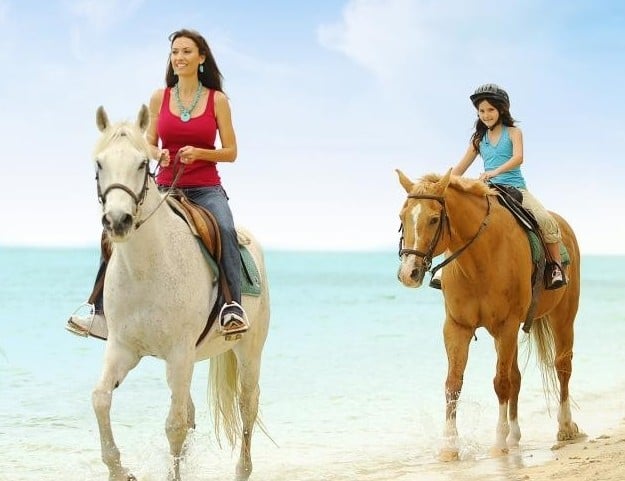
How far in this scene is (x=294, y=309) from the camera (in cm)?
2878

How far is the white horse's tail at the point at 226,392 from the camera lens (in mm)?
6441

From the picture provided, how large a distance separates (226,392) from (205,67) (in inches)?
86.7

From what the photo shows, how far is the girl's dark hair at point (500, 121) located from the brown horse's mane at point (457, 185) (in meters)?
0.83

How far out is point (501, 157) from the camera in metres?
7.44

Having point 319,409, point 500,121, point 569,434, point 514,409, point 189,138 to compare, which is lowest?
point 319,409

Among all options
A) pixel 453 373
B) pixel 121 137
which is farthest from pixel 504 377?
pixel 121 137

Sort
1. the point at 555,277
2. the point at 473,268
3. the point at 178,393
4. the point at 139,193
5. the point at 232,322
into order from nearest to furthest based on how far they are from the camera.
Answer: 1. the point at 139,193
2. the point at 178,393
3. the point at 232,322
4. the point at 473,268
5. the point at 555,277

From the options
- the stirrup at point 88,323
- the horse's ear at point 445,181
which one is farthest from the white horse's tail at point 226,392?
the horse's ear at point 445,181

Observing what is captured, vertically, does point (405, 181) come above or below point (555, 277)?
above

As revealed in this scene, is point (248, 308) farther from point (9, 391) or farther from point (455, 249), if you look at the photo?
point (9, 391)

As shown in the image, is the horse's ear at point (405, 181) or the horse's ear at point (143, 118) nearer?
the horse's ear at point (143, 118)

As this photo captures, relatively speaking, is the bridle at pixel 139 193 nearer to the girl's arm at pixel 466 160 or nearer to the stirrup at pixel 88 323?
the stirrup at pixel 88 323

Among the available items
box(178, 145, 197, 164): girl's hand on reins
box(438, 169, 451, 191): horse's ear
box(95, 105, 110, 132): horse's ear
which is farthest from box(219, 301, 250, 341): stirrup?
box(438, 169, 451, 191): horse's ear

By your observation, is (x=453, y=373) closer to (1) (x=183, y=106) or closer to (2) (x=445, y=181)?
(2) (x=445, y=181)
